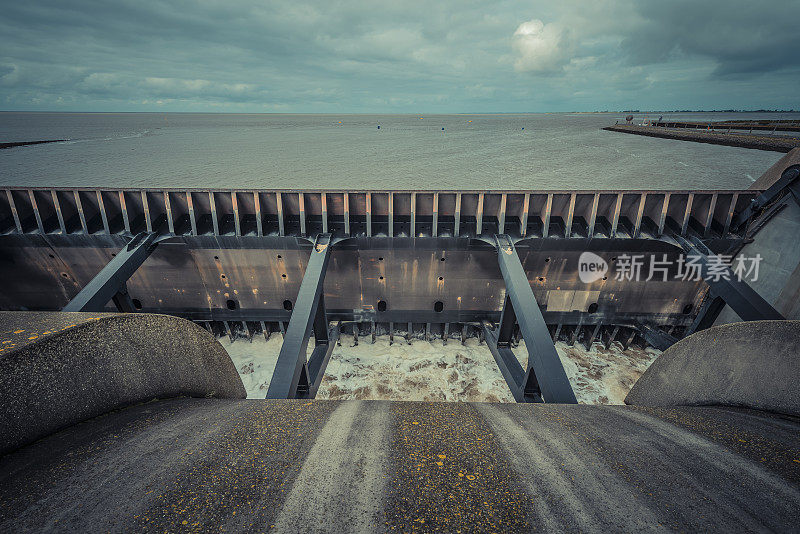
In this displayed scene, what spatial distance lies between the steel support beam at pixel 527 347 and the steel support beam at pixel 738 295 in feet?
15.9

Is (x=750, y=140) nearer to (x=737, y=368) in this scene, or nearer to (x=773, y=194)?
(x=773, y=194)

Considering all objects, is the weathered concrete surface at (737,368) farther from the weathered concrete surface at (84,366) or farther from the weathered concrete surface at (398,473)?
the weathered concrete surface at (84,366)

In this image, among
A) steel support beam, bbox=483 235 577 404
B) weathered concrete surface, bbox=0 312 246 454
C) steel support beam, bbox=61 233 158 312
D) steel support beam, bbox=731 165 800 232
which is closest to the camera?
weathered concrete surface, bbox=0 312 246 454

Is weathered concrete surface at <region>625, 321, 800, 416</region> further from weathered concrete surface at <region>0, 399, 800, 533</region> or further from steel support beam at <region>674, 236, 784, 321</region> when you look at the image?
steel support beam at <region>674, 236, 784, 321</region>

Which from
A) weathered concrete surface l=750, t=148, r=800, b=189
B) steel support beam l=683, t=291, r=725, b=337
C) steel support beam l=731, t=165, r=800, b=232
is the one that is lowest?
steel support beam l=683, t=291, r=725, b=337

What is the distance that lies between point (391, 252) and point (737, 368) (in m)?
8.19

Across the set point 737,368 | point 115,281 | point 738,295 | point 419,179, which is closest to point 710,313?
point 738,295

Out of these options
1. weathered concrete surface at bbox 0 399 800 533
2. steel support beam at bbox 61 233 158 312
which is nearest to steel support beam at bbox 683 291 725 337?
weathered concrete surface at bbox 0 399 800 533

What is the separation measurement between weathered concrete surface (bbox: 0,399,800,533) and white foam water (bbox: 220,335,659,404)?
6.21 meters

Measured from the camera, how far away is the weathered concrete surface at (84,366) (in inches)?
116

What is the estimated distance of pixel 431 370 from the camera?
10.7 meters

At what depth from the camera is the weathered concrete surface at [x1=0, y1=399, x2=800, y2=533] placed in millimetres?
2469

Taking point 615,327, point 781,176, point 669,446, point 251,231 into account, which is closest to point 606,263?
point 615,327

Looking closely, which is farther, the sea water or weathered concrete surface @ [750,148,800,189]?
the sea water
